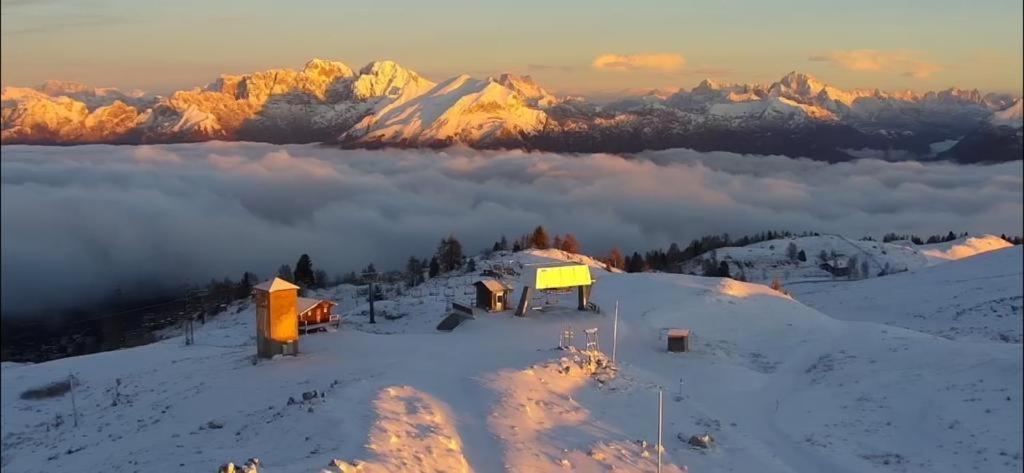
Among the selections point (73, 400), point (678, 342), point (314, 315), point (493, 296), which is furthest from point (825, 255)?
point (73, 400)

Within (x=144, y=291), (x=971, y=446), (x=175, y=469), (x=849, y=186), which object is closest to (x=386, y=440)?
(x=175, y=469)

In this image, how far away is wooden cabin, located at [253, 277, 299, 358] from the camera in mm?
36031

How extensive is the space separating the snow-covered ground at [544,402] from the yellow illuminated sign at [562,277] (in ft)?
6.15

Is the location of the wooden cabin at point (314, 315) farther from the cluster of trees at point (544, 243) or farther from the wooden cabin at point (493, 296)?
the cluster of trees at point (544, 243)

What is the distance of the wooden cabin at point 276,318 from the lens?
36.0 meters

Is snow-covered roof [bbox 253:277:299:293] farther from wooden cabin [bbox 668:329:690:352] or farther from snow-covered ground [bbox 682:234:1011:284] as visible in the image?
snow-covered ground [bbox 682:234:1011:284]

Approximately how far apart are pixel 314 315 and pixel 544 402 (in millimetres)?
20447

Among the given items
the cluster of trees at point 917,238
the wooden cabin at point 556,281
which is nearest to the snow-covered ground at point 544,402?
the wooden cabin at point 556,281

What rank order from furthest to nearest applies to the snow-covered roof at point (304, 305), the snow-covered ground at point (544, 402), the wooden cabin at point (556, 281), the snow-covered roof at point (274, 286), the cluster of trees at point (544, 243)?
1. the cluster of trees at point (544, 243)
2. the wooden cabin at point (556, 281)
3. the snow-covered roof at point (304, 305)
4. the snow-covered roof at point (274, 286)
5. the snow-covered ground at point (544, 402)

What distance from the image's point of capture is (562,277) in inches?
1893

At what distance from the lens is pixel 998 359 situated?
28.6 m

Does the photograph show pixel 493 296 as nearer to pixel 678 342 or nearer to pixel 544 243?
pixel 678 342

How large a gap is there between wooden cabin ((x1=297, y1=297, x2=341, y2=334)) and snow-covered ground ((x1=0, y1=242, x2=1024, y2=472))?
48.6 inches

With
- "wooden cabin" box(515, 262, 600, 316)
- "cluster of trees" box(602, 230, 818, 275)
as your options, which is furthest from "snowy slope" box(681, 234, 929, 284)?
"wooden cabin" box(515, 262, 600, 316)
